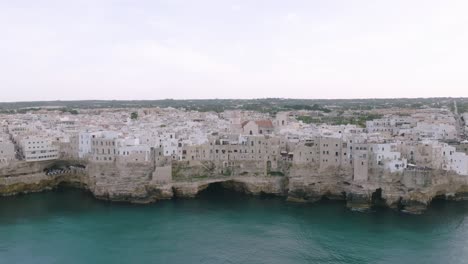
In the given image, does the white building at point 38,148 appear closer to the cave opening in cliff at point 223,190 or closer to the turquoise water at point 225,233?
the turquoise water at point 225,233

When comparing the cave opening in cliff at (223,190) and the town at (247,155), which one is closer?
the town at (247,155)

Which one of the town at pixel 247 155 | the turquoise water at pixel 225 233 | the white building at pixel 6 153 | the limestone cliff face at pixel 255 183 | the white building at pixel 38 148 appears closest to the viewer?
the turquoise water at pixel 225 233

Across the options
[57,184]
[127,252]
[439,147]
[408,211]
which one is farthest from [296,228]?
[57,184]

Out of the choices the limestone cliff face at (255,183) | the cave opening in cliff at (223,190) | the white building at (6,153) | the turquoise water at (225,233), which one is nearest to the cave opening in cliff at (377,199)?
the limestone cliff face at (255,183)

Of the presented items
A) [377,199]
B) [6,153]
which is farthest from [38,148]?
[377,199]

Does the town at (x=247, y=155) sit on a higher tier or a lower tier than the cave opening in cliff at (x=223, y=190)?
higher

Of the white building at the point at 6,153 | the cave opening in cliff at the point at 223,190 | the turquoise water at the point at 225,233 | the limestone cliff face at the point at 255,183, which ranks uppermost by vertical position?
the white building at the point at 6,153

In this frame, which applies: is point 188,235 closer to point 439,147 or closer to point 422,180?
point 422,180
